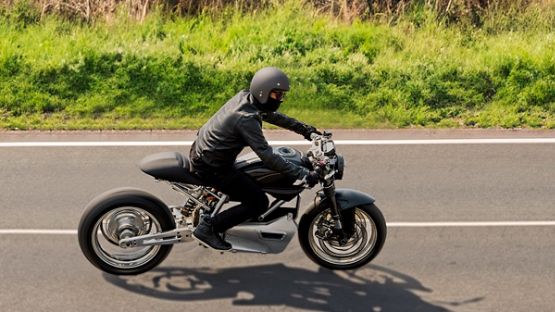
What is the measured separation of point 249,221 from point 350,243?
3.54 ft

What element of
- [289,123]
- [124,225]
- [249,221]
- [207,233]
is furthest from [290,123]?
[124,225]

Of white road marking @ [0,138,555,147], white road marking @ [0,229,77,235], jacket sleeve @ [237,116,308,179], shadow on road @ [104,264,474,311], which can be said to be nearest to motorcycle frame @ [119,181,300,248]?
shadow on road @ [104,264,474,311]

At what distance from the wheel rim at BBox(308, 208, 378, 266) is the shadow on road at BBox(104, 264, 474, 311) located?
0.52ft

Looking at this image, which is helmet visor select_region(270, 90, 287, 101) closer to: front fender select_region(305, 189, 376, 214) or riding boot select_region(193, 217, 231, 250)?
front fender select_region(305, 189, 376, 214)

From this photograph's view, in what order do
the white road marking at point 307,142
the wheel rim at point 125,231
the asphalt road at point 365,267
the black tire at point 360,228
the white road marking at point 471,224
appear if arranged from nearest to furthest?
1. the asphalt road at point 365,267
2. the wheel rim at point 125,231
3. the black tire at point 360,228
4. the white road marking at point 471,224
5. the white road marking at point 307,142

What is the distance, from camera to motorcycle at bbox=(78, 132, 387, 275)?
8.84 metres

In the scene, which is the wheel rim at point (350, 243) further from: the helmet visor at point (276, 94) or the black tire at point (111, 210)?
the black tire at point (111, 210)

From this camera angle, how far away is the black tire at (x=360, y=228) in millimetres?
9164

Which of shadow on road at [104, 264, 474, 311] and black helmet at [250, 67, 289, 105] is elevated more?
black helmet at [250, 67, 289, 105]

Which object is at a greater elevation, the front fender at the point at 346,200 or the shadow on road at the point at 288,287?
the front fender at the point at 346,200

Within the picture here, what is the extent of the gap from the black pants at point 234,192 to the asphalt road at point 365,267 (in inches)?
28.3

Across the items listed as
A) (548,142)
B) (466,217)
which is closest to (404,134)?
(548,142)

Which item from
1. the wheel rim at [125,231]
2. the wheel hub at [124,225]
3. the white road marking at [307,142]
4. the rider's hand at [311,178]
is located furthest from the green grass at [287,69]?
the rider's hand at [311,178]

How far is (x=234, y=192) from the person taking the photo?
886 cm
